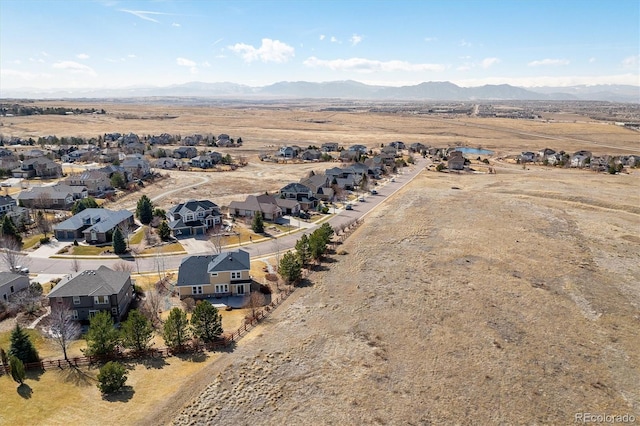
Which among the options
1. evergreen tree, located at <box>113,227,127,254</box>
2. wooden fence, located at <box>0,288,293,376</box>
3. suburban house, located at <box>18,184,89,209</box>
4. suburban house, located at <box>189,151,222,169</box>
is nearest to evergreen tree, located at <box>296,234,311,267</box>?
wooden fence, located at <box>0,288,293,376</box>

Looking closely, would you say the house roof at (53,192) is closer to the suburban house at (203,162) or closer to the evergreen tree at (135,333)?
the suburban house at (203,162)

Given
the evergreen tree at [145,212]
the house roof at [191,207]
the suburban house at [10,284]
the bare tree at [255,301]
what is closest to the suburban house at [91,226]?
the evergreen tree at [145,212]

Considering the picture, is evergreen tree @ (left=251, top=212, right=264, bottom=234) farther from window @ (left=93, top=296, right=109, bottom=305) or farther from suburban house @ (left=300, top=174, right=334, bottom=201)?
window @ (left=93, top=296, right=109, bottom=305)

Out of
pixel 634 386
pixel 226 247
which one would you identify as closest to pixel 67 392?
pixel 226 247

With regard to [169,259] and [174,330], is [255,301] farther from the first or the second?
[169,259]

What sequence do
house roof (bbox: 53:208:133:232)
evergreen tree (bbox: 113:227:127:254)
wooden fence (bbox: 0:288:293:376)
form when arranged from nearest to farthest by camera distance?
1. wooden fence (bbox: 0:288:293:376)
2. evergreen tree (bbox: 113:227:127:254)
3. house roof (bbox: 53:208:133:232)

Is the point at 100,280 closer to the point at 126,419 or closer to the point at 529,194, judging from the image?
the point at 126,419

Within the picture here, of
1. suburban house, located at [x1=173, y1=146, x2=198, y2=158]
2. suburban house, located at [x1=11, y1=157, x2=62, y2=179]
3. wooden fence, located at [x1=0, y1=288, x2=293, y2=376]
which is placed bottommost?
wooden fence, located at [x1=0, y1=288, x2=293, y2=376]
